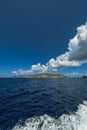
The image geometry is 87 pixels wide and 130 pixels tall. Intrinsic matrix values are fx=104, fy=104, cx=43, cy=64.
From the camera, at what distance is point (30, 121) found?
1241cm

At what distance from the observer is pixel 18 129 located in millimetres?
10555

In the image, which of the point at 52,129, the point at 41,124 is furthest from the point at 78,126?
the point at 41,124

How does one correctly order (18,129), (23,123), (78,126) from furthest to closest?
(23,123)
(78,126)
(18,129)

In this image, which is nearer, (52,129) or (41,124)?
(52,129)

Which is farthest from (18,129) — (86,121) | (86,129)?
(86,121)

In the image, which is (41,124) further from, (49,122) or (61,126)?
(61,126)

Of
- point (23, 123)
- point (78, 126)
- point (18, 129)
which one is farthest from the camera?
point (23, 123)

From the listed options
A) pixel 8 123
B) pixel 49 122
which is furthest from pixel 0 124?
pixel 49 122

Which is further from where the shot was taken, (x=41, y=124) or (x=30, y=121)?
(x=30, y=121)

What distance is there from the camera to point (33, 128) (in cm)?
1075

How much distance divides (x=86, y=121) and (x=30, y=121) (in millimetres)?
6622

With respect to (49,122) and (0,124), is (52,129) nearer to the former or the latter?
(49,122)

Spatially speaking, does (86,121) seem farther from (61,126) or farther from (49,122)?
(49,122)

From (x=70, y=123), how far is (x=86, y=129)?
178 cm
